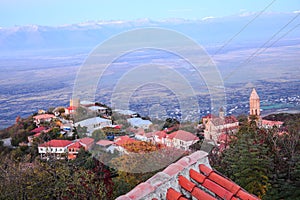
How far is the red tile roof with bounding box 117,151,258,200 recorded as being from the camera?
218cm

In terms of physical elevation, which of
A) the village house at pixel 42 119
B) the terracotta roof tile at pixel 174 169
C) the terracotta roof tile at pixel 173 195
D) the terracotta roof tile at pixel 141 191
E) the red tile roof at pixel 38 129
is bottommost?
the red tile roof at pixel 38 129

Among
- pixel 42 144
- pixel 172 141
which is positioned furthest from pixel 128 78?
pixel 42 144

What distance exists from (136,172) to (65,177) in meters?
1.62

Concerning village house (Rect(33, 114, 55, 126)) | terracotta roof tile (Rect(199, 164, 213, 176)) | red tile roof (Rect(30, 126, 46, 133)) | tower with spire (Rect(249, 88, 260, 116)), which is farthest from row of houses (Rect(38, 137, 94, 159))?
terracotta roof tile (Rect(199, 164, 213, 176))

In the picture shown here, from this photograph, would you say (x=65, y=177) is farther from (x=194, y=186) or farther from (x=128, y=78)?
(x=194, y=186)

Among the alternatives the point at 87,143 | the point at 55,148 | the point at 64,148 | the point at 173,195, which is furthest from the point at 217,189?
the point at 55,148

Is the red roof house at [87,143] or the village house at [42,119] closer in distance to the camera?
the red roof house at [87,143]

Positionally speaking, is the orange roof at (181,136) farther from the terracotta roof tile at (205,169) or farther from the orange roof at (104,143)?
the terracotta roof tile at (205,169)

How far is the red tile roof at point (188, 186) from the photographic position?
2.18 m

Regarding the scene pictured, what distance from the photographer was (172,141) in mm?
9562

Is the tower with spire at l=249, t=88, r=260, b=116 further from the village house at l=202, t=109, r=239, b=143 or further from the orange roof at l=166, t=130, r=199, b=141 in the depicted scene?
the orange roof at l=166, t=130, r=199, b=141

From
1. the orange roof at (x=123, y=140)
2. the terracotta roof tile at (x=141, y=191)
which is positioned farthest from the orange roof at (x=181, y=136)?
the terracotta roof tile at (x=141, y=191)

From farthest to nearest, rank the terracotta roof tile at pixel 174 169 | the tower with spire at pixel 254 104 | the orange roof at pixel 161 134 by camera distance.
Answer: the tower with spire at pixel 254 104 → the orange roof at pixel 161 134 → the terracotta roof tile at pixel 174 169

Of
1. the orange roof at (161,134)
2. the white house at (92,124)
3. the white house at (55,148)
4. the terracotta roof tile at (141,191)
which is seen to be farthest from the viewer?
the white house at (55,148)
